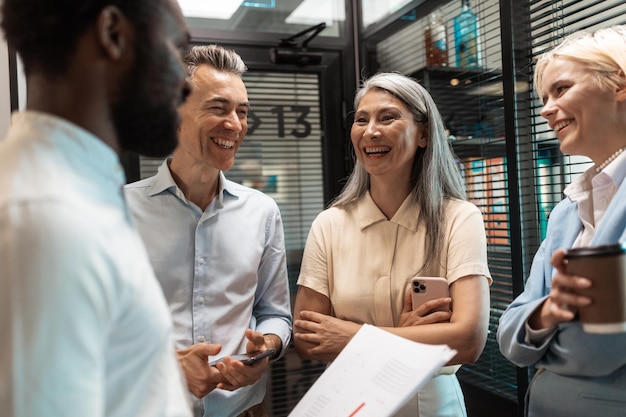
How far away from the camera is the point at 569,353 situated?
1101mm

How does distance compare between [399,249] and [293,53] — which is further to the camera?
[293,53]

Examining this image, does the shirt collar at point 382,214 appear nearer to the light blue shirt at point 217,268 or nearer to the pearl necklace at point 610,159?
the light blue shirt at point 217,268

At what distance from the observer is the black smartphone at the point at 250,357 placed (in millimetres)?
1371

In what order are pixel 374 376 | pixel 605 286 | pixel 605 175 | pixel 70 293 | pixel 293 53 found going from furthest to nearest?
pixel 293 53
pixel 605 175
pixel 374 376
pixel 605 286
pixel 70 293

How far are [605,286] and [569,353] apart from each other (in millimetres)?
254

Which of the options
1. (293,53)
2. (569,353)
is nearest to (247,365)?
(569,353)

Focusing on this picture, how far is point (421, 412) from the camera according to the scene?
1463 millimetres

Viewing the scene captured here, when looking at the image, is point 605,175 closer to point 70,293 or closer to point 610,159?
point 610,159

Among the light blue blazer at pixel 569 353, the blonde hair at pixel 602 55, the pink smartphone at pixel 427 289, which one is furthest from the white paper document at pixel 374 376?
the blonde hair at pixel 602 55

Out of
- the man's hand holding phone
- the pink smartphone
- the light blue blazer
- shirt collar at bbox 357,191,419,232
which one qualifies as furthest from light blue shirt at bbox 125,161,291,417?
the light blue blazer

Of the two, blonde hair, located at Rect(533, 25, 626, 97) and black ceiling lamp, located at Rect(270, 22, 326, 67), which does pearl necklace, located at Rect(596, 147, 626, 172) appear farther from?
black ceiling lamp, located at Rect(270, 22, 326, 67)

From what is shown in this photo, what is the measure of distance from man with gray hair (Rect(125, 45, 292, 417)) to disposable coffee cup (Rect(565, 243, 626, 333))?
32.5 inches

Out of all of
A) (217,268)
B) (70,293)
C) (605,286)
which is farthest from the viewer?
(217,268)

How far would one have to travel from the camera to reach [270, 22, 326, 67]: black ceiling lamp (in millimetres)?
2727
